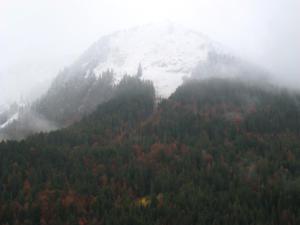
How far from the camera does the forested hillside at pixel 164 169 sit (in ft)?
343

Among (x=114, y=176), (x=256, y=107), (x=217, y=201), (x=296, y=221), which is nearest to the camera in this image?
(x=296, y=221)

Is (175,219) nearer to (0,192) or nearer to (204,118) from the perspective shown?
(0,192)

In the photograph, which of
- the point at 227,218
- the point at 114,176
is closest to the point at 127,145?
the point at 114,176

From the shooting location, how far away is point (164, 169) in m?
136

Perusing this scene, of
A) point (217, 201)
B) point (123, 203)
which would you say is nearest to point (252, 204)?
point (217, 201)

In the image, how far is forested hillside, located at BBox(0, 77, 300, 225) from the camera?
343 ft

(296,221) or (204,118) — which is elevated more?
(204,118)

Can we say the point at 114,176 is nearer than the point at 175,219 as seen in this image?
No

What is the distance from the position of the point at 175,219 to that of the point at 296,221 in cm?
2713

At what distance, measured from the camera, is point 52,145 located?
516ft

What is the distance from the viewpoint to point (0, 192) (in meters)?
120

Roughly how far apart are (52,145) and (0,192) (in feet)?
129

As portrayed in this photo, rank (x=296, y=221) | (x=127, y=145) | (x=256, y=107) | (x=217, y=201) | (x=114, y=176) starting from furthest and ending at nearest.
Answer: (x=256, y=107), (x=127, y=145), (x=114, y=176), (x=217, y=201), (x=296, y=221)

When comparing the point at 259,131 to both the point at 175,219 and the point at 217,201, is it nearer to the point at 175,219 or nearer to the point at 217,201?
the point at 217,201
